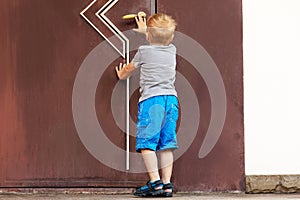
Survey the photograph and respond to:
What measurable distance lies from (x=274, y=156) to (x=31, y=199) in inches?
60.5

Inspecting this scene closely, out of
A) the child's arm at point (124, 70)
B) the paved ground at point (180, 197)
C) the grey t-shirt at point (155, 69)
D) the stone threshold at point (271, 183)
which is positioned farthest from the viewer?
the stone threshold at point (271, 183)

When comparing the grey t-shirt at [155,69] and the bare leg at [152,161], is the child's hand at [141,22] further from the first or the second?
the bare leg at [152,161]

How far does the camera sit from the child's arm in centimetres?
472

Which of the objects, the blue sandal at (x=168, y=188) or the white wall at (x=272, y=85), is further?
the white wall at (x=272, y=85)

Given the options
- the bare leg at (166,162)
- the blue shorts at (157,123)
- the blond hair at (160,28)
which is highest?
the blond hair at (160,28)

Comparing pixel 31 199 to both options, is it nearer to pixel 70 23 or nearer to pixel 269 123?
pixel 70 23

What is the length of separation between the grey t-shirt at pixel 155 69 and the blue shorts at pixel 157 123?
1.8 inches

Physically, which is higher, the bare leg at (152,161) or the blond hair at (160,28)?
the blond hair at (160,28)

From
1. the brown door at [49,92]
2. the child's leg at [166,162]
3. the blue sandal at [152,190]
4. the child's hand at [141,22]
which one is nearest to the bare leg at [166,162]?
the child's leg at [166,162]

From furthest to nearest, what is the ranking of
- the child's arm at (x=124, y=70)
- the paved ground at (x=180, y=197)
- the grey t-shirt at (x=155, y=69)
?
1. the child's arm at (x=124, y=70)
2. the grey t-shirt at (x=155, y=69)
3. the paved ground at (x=180, y=197)

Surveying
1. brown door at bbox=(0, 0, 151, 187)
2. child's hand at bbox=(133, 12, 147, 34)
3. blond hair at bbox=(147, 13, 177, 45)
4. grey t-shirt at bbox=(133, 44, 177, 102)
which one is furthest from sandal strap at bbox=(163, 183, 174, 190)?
child's hand at bbox=(133, 12, 147, 34)

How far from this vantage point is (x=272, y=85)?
16.1 ft

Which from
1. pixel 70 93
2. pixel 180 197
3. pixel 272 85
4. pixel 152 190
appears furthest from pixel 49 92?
pixel 272 85

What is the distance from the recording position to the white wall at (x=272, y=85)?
192 inches
